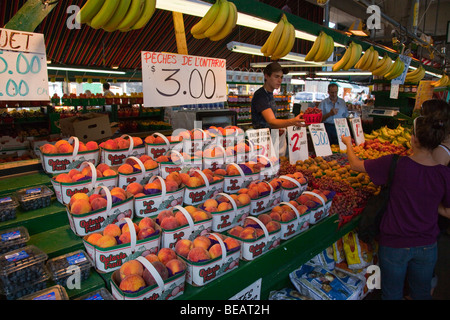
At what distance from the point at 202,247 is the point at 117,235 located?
1.55 ft

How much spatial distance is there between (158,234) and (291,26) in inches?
90.7

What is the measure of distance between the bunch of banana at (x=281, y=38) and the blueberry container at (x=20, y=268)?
8.46 ft

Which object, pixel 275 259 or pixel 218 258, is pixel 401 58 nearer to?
pixel 275 259

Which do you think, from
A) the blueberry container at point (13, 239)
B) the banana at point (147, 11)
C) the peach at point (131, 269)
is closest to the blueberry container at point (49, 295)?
the peach at point (131, 269)

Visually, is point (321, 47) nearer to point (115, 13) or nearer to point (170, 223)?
point (115, 13)

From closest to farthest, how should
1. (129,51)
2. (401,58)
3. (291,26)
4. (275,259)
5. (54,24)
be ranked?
1. (275,259)
2. (291,26)
3. (401,58)
4. (54,24)
5. (129,51)

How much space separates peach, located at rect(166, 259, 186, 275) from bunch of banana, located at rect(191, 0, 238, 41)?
176 cm

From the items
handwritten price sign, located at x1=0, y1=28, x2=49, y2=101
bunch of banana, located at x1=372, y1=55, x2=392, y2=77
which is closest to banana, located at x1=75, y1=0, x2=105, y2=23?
handwritten price sign, located at x1=0, y1=28, x2=49, y2=101

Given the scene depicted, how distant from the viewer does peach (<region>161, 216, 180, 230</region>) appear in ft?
5.47

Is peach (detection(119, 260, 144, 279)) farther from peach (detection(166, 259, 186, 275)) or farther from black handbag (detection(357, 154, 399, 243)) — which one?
black handbag (detection(357, 154, 399, 243))

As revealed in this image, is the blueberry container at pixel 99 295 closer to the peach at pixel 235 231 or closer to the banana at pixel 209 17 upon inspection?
the peach at pixel 235 231

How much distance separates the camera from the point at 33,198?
1.84 m
